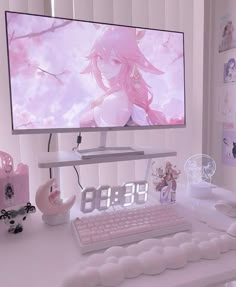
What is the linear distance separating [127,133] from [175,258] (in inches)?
37.7

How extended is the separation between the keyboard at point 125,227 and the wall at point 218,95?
96 centimetres

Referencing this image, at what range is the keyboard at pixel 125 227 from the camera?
615mm

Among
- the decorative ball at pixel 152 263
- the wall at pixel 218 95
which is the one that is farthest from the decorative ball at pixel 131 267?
the wall at pixel 218 95

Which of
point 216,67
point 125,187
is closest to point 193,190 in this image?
point 125,187

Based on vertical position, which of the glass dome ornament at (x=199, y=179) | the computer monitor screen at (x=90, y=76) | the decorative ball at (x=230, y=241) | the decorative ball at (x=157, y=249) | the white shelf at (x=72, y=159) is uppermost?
the computer monitor screen at (x=90, y=76)

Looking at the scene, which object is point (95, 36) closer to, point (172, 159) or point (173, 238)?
point (173, 238)

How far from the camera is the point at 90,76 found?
2.87ft

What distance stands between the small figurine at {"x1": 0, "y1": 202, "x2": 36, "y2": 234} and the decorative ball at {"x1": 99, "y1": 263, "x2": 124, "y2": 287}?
0.33 metres

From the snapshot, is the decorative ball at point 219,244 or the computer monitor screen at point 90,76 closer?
the decorative ball at point 219,244

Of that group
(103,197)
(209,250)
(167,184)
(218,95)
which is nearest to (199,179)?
(167,184)

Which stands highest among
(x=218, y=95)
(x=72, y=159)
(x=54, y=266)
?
(x=218, y=95)

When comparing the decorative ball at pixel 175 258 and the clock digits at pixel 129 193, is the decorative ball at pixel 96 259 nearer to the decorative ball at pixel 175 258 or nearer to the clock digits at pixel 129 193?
the decorative ball at pixel 175 258

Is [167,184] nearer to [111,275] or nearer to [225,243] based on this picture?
[225,243]

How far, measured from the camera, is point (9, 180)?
77cm
